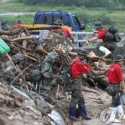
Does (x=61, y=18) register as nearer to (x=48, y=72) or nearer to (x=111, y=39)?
(x=111, y=39)

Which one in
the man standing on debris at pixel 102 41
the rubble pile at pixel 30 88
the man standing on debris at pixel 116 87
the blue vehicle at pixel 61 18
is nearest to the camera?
the rubble pile at pixel 30 88

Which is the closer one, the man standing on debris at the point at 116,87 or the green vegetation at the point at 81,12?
the man standing on debris at the point at 116,87

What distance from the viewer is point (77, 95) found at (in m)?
23.8

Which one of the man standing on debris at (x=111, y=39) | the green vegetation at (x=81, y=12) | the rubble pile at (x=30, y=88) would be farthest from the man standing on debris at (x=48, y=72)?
the green vegetation at (x=81, y=12)

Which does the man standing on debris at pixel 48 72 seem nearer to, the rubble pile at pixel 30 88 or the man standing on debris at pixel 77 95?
the rubble pile at pixel 30 88

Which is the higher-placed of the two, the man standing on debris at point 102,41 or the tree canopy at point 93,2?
the man standing on debris at point 102,41

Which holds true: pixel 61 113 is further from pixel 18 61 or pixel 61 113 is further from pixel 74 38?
pixel 74 38

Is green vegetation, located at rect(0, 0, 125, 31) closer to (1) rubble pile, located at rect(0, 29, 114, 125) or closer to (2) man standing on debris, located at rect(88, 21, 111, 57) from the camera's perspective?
(2) man standing on debris, located at rect(88, 21, 111, 57)

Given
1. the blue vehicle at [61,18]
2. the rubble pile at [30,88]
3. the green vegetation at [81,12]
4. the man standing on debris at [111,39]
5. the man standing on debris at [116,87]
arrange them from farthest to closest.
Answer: the green vegetation at [81,12], the blue vehicle at [61,18], the man standing on debris at [111,39], the man standing on debris at [116,87], the rubble pile at [30,88]

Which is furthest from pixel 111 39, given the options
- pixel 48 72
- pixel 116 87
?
pixel 116 87

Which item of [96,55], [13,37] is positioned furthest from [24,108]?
[96,55]

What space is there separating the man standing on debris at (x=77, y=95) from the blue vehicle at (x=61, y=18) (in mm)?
15148

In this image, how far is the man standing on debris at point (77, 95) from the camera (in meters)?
23.4

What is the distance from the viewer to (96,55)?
31344 millimetres
